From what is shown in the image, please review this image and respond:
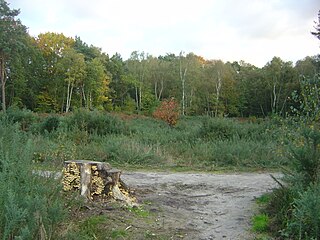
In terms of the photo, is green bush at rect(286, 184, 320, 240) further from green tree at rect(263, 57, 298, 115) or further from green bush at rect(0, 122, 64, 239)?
green tree at rect(263, 57, 298, 115)

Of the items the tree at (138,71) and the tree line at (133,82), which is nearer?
the tree line at (133,82)

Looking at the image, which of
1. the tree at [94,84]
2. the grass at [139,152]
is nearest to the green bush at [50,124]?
the grass at [139,152]

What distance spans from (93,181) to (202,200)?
7.81 ft

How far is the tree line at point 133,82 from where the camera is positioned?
49.5 meters

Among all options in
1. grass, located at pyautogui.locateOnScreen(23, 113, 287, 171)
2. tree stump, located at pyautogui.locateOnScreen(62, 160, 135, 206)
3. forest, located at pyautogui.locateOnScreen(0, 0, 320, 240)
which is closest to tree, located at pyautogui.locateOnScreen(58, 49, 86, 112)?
forest, located at pyautogui.locateOnScreen(0, 0, 320, 240)

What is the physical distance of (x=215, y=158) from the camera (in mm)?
13602

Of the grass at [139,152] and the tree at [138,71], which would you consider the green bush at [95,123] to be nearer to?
the grass at [139,152]

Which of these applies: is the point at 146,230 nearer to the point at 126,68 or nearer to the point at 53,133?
the point at 53,133

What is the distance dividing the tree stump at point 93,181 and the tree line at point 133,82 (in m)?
37.7

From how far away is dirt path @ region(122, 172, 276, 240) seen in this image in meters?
6.07

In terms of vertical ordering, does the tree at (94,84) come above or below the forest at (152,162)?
above

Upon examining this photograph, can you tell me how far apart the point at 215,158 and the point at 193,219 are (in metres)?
7.20

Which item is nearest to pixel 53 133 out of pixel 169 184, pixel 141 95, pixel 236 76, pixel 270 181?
pixel 169 184

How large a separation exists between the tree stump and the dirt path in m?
0.69
